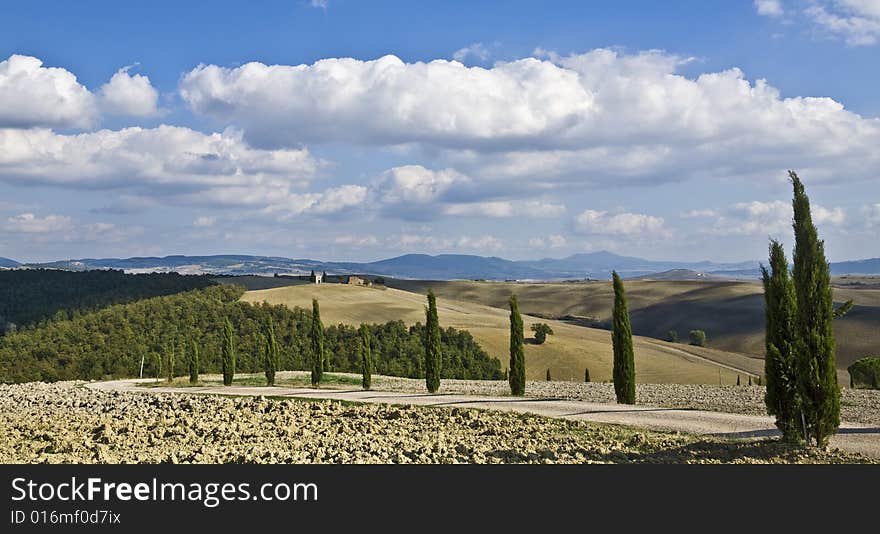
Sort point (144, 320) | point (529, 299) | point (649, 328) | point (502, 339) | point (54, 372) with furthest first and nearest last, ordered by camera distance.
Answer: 1. point (529, 299)
2. point (649, 328)
3. point (502, 339)
4. point (144, 320)
5. point (54, 372)

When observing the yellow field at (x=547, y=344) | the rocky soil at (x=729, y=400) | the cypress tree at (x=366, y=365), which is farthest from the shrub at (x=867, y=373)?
the cypress tree at (x=366, y=365)

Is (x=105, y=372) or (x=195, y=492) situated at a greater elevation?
(x=195, y=492)

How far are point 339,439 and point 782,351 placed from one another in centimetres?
922

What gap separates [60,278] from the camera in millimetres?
80625

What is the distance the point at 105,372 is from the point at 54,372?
3.22 m

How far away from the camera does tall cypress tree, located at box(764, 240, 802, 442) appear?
1488 centimetres

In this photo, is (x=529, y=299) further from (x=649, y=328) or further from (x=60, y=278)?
(x=60, y=278)

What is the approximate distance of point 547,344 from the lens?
65.8 meters

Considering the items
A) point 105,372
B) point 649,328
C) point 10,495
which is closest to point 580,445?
point 10,495

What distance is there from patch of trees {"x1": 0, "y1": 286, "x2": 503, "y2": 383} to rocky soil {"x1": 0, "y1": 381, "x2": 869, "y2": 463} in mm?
29220

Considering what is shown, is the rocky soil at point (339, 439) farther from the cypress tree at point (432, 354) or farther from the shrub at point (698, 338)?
the shrub at point (698, 338)

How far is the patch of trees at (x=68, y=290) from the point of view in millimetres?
65438

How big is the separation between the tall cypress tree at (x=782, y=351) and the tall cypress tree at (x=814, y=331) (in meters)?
0.24

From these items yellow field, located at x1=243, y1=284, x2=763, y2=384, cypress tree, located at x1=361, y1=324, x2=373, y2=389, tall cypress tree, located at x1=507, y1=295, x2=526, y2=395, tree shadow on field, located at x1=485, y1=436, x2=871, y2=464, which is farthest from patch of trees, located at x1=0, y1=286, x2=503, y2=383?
tree shadow on field, located at x1=485, y1=436, x2=871, y2=464
